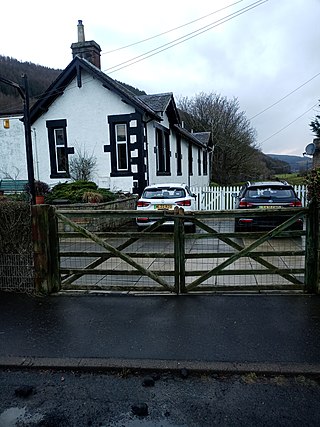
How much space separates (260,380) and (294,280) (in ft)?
7.47

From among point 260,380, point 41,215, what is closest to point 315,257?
point 260,380

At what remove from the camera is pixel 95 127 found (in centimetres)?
1582

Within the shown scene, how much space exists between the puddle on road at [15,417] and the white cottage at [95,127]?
1314 cm

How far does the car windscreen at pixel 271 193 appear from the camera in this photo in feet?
31.3

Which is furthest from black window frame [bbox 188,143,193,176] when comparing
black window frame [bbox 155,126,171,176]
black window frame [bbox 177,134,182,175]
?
black window frame [bbox 155,126,171,176]

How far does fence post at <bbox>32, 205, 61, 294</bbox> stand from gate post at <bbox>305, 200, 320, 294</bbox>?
12.7 ft

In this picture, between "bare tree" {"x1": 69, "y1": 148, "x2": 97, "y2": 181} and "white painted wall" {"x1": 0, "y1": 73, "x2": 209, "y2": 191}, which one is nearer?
"white painted wall" {"x1": 0, "y1": 73, "x2": 209, "y2": 191}

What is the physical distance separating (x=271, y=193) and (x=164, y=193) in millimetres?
3277

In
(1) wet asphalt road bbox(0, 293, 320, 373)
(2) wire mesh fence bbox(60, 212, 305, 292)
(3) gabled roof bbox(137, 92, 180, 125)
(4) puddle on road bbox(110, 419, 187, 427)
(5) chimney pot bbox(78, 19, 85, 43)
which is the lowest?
(4) puddle on road bbox(110, 419, 187, 427)

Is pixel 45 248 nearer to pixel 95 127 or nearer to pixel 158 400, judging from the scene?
pixel 158 400

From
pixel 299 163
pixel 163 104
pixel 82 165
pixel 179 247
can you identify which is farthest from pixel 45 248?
pixel 299 163

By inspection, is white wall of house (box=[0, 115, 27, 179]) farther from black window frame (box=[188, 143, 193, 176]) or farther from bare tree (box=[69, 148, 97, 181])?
black window frame (box=[188, 143, 193, 176])

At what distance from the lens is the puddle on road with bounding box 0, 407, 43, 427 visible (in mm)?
2620

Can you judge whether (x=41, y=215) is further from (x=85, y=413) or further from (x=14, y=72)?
(x=14, y=72)
